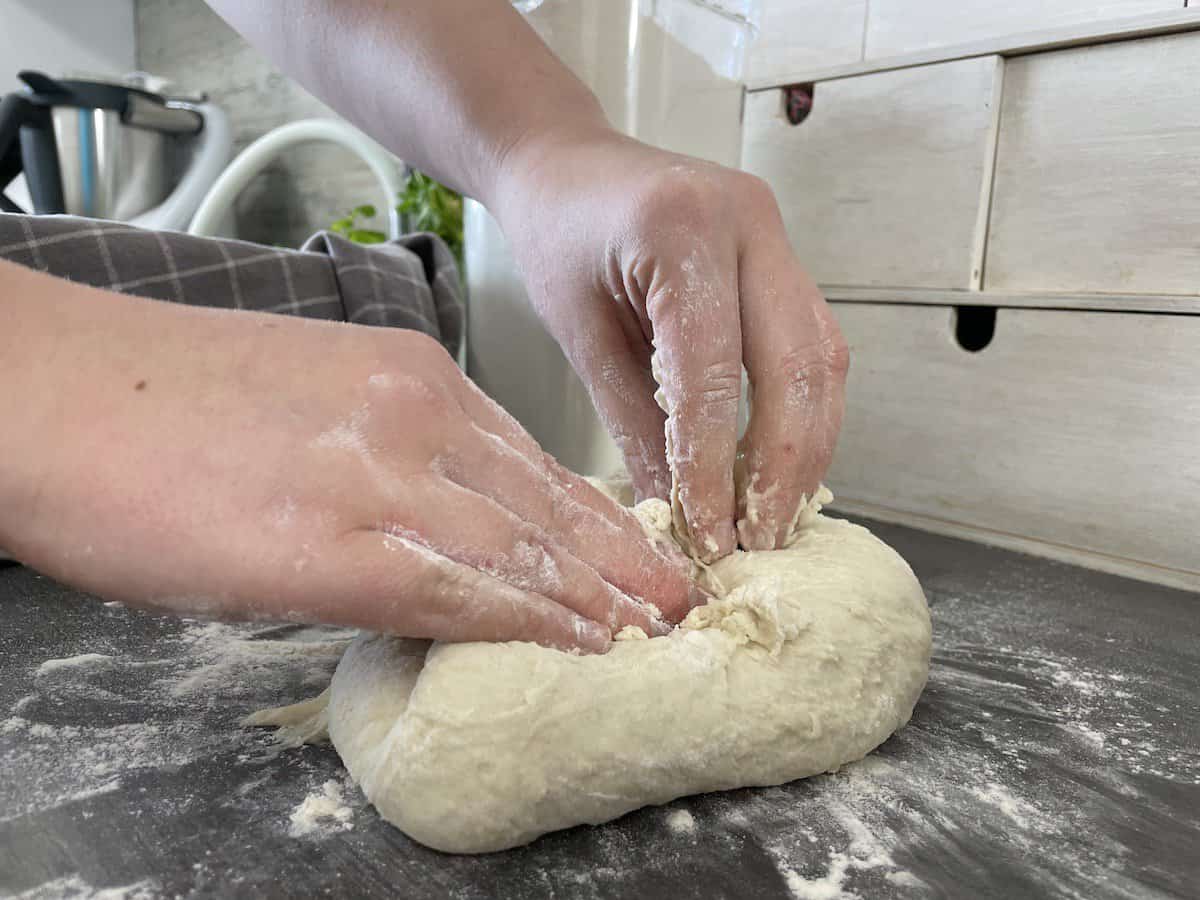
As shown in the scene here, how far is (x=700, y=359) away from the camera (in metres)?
0.91

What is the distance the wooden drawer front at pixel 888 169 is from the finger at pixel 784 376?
33.6 inches

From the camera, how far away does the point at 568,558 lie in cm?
75

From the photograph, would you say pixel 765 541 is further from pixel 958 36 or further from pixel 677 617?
pixel 958 36

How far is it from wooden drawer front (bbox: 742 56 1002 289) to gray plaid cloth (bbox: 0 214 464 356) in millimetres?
789

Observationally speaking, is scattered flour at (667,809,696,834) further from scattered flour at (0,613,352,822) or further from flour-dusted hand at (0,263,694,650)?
scattered flour at (0,613,352,822)

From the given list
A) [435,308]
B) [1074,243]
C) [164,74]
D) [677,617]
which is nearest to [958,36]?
[1074,243]

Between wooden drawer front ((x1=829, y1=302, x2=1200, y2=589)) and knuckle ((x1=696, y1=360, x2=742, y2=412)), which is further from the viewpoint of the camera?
wooden drawer front ((x1=829, y1=302, x2=1200, y2=589))

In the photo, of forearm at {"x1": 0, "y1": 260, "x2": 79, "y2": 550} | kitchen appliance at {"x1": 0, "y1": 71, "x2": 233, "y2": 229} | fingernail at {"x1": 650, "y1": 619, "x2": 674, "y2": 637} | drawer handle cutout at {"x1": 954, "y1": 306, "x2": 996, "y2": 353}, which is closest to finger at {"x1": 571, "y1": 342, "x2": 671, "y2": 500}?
fingernail at {"x1": 650, "y1": 619, "x2": 674, "y2": 637}

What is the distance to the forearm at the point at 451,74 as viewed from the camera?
119 cm

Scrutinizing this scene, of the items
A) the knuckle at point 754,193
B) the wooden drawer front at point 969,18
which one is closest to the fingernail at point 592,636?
the knuckle at point 754,193

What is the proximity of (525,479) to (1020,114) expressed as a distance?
1.34 meters

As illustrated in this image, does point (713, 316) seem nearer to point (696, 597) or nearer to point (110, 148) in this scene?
point (696, 597)

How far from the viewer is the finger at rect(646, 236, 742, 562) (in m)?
0.90

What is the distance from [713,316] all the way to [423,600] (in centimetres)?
44
